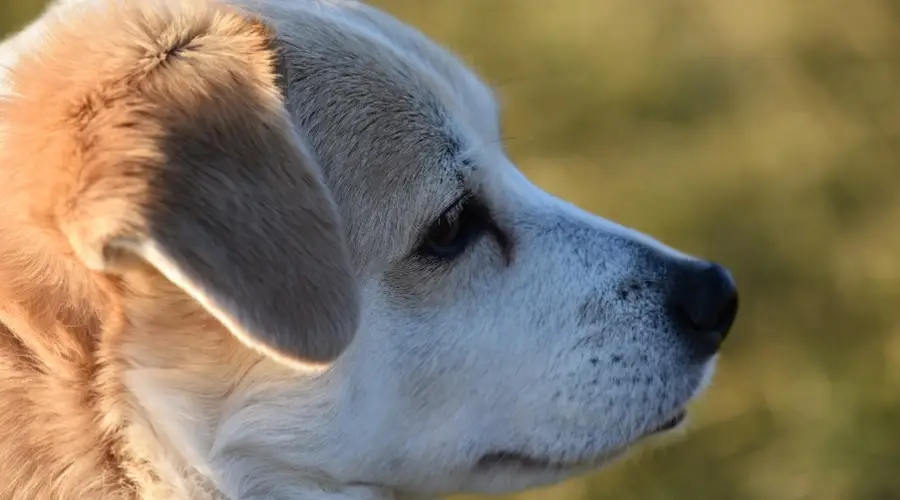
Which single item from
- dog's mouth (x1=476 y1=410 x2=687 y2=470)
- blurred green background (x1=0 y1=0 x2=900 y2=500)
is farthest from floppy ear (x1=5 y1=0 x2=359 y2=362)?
blurred green background (x1=0 y1=0 x2=900 y2=500)

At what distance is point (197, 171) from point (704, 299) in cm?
108

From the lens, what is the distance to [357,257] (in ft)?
6.84

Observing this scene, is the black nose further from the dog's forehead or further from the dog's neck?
the dog's neck

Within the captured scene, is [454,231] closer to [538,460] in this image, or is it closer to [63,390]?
[538,460]

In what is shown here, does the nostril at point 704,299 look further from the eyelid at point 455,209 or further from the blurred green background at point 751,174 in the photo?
the blurred green background at point 751,174

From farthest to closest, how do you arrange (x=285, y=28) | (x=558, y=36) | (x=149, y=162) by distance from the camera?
1. (x=558, y=36)
2. (x=285, y=28)
3. (x=149, y=162)

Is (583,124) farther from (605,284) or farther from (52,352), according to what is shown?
(52,352)

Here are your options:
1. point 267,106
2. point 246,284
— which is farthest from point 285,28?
point 246,284

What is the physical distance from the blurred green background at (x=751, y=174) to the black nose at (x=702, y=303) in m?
1.25

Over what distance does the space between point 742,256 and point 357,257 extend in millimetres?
3111

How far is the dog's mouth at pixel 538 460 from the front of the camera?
7.26 ft

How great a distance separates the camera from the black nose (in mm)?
2279

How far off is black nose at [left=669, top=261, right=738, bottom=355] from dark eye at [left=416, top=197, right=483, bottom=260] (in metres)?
0.42

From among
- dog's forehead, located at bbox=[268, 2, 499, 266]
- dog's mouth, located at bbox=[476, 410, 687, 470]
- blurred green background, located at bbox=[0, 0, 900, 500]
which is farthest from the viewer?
blurred green background, located at bbox=[0, 0, 900, 500]
